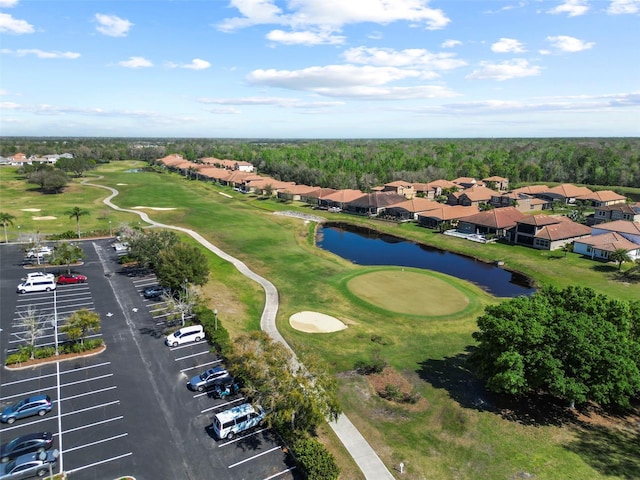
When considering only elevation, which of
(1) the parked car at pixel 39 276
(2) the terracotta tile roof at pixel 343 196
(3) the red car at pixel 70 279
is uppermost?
(2) the terracotta tile roof at pixel 343 196

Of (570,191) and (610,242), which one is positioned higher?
(570,191)

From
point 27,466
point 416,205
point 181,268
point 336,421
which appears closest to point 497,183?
point 416,205

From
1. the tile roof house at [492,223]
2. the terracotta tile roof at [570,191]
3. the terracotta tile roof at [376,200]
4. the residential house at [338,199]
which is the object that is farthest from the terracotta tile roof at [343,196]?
the terracotta tile roof at [570,191]

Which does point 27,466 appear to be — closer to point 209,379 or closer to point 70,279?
point 209,379

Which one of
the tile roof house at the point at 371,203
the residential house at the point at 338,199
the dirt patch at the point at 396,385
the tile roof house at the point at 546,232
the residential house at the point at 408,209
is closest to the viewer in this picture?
the dirt patch at the point at 396,385

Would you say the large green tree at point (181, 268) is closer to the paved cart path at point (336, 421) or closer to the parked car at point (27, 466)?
the paved cart path at point (336, 421)

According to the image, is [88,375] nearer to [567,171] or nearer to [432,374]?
[432,374]
